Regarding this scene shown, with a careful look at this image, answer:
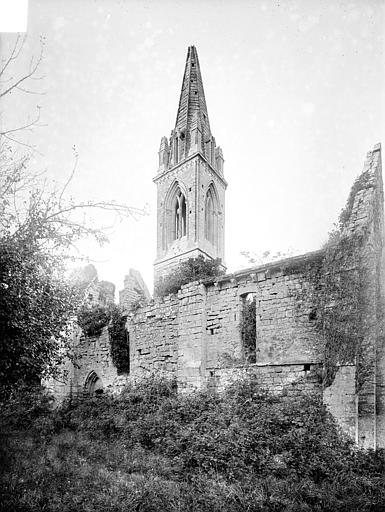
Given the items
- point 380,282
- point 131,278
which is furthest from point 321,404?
point 131,278

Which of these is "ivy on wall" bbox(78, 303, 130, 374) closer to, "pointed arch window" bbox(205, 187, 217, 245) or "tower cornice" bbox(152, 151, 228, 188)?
"pointed arch window" bbox(205, 187, 217, 245)

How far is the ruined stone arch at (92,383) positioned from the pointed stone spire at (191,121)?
67.0ft

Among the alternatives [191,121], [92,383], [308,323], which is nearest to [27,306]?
[308,323]

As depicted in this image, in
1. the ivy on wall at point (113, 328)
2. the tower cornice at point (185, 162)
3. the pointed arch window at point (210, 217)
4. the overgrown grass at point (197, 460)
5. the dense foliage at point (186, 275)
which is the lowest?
the overgrown grass at point (197, 460)

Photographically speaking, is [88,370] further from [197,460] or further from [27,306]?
[27,306]

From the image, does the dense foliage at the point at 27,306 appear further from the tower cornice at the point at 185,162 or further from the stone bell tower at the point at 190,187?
the tower cornice at the point at 185,162

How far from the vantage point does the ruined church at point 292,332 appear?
804 centimetres

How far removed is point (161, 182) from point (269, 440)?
27.2 meters

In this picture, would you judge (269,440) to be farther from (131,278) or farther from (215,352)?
(131,278)

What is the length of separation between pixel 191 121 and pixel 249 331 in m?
25.8

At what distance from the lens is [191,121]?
3266 centimetres

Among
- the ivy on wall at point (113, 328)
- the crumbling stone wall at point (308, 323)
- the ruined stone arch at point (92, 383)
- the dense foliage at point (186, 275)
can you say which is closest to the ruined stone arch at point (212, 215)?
the dense foliage at point (186, 275)

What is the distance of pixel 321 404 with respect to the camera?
8.21 m

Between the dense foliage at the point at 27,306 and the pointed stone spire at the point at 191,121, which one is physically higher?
the pointed stone spire at the point at 191,121
